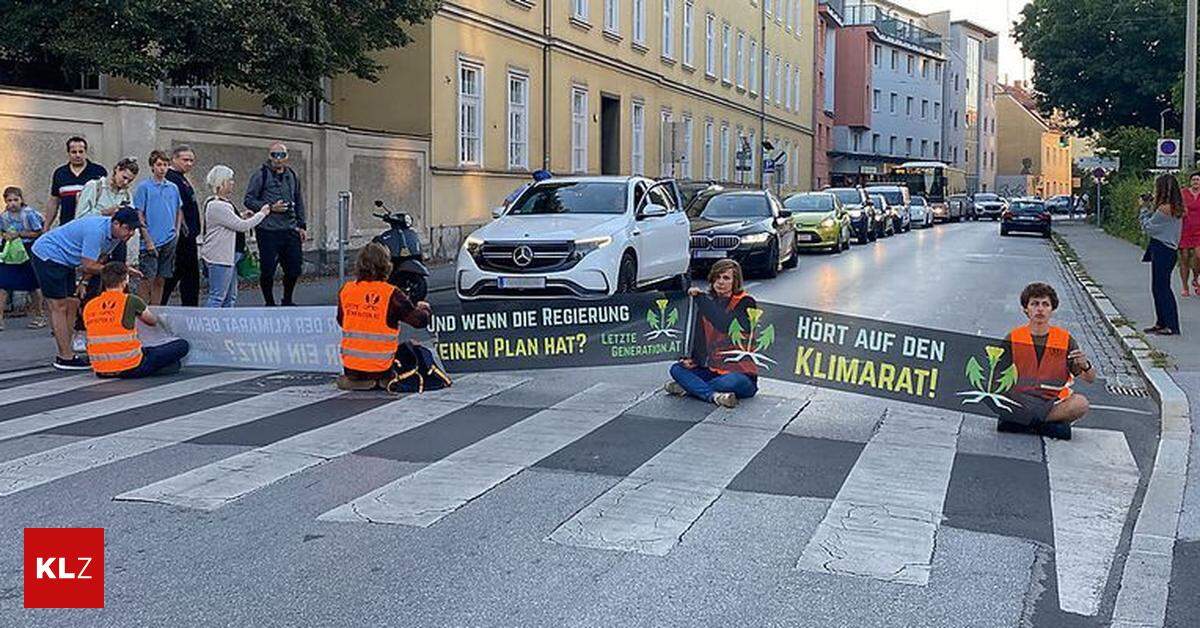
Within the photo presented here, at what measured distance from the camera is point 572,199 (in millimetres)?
15789

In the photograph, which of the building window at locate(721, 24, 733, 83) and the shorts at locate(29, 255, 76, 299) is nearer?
the shorts at locate(29, 255, 76, 299)

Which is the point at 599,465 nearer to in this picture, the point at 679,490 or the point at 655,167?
the point at 679,490

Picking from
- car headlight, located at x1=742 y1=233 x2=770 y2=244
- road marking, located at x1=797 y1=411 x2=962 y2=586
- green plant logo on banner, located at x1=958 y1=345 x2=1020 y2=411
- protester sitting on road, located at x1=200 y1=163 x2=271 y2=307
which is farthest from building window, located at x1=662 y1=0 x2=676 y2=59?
road marking, located at x1=797 y1=411 x2=962 y2=586

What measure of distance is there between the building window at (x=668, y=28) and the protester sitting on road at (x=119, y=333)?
30409mm

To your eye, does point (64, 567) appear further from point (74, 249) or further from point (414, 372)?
point (74, 249)

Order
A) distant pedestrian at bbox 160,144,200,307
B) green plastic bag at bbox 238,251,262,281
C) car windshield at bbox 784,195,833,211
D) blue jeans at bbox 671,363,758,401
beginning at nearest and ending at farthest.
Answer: blue jeans at bbox 671,363,758,401 → distant pedestrian at bbox 160,144,200,307 → green plastic bag at bbox 238,251,262,281 → car windshield at bbox 784,195,833,211

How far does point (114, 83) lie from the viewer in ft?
77.3

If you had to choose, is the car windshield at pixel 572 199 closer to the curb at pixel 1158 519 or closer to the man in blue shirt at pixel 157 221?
the man in blue shirt at pixel 157 221

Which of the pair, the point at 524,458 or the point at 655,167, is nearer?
the point at 524,458

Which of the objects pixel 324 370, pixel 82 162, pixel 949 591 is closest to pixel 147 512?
pixel 949 591

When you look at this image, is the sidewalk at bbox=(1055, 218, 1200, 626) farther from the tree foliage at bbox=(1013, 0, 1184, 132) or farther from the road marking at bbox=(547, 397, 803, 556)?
the tree foliage at bbox=(1013, 0, 1184, 132)

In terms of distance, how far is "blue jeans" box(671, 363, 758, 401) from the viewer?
9031 millimetres

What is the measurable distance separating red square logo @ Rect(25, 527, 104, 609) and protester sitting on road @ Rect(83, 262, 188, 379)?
4.51 metres

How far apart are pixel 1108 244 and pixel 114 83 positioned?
25.3 meters
